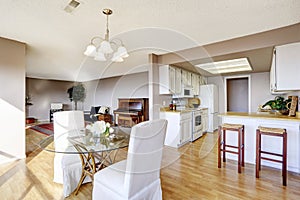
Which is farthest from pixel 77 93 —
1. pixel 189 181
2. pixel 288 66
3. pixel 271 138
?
pixel 288 66

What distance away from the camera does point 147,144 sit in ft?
4.41

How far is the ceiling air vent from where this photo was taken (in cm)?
185

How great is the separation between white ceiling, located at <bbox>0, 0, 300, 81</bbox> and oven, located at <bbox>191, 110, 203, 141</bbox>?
1.98 meters

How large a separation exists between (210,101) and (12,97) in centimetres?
538

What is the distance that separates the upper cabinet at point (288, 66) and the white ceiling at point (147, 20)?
0.40 m

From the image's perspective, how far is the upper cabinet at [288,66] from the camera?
Result: 2.41 metres

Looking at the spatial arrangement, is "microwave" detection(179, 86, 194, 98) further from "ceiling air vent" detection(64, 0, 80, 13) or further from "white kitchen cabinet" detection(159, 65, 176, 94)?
"ceiling air vent" detection(64, 0, 80, 13)

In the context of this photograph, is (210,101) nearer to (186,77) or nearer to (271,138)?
(186,77)

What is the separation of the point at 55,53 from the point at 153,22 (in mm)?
3038

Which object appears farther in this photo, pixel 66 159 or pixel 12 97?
pixel 12 97

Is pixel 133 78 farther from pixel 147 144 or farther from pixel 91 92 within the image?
pixel 147 144

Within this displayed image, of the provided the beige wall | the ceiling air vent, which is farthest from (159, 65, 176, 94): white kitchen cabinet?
the beige wall

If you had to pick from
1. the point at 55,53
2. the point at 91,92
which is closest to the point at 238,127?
the point at 55,53

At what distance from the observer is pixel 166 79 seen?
4.05 meters
